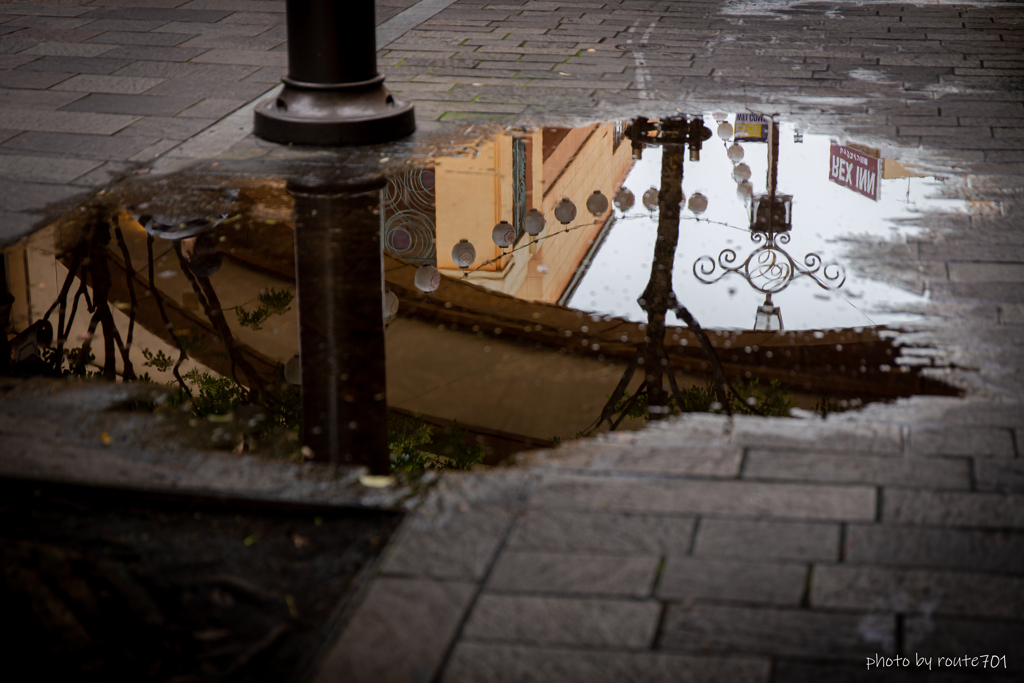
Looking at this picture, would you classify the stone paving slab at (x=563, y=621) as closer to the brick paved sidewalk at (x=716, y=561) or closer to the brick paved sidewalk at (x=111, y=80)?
the brick paved sidewalk at (x=716, y=561)

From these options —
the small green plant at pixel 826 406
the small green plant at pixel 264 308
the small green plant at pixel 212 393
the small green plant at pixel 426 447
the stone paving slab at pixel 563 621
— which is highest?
the small green plant at pixel 264 308

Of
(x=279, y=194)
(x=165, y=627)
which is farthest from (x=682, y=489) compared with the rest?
(x=279, y=194)

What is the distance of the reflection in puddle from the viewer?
3.27 metres

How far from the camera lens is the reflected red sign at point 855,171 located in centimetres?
525

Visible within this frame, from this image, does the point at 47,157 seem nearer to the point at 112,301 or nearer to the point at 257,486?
the point at 112,301

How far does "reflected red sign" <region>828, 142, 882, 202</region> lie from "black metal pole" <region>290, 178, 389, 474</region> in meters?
2.44

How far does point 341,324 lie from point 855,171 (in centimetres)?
317

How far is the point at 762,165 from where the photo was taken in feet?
18.2

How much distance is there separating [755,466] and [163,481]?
1.61 m

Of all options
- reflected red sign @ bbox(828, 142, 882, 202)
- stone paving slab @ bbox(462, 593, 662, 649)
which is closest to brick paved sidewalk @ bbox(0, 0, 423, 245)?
stone paving slab @ bbox(462, 593, 662, 649)

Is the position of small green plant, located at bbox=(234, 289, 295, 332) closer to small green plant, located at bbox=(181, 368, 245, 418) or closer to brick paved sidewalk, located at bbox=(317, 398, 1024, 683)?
small green plant, located at bbox=(181, 368, 245, 418)

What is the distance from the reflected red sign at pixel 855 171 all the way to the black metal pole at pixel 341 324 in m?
2.44

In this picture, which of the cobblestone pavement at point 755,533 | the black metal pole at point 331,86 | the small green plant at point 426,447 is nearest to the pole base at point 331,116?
the black metal pole at point 331,86

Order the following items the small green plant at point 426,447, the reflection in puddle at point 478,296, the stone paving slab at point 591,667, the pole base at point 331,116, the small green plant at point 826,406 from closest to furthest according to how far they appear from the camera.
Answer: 1. the stone paving slab at point 591,667
2. the small green plant at point 426,447
3. the small green plant at point 826,406
4. the reflection in puddle at point 478,296
5. the pole base at point 331,116
